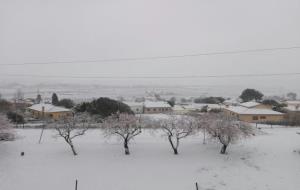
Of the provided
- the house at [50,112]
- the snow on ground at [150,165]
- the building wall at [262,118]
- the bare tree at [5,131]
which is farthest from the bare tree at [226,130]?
the house at [50,112]

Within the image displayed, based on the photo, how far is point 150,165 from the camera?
21.4 metres

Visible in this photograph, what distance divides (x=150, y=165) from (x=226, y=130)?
7.33m

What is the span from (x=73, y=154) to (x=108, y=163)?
388cm

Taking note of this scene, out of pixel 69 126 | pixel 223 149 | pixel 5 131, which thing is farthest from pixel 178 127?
pixel 5 131

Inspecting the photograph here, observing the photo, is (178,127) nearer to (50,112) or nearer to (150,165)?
(150,165)

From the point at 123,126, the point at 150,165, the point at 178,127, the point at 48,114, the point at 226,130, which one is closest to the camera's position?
the point at 150,165

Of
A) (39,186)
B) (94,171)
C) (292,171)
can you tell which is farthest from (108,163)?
(292,171)

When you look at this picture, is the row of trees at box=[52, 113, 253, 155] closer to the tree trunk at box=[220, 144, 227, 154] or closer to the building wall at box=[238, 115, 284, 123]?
the tree trunk at box=[220, 144, 227, 154]

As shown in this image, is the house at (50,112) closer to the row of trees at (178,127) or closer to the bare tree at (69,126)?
the bare tree at (69,126)

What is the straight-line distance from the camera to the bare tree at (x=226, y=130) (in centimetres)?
2328

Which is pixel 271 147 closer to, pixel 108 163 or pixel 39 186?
pixel 108 163

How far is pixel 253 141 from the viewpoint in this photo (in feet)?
89.8

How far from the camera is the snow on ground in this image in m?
18.2

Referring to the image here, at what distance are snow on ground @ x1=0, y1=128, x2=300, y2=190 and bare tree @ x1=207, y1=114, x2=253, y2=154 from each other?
53.8 inches
